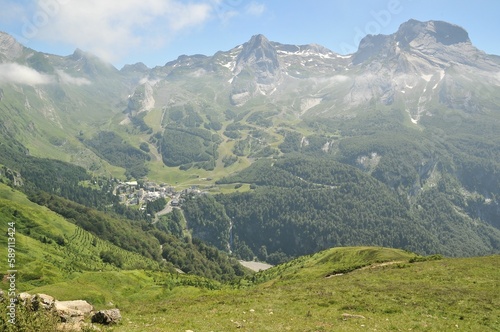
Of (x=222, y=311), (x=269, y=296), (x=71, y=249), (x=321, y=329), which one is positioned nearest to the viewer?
(x=321, y=329)

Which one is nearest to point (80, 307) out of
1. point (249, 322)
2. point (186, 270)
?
point (249, 322)

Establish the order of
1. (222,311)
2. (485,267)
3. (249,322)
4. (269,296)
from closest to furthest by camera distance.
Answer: (249,322) → (222,311) → (269,296) → (485,267)

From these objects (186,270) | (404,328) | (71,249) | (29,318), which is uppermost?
(29,318)

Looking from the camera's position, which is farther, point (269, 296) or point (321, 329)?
point (269, 296)

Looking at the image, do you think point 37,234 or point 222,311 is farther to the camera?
point 37,234

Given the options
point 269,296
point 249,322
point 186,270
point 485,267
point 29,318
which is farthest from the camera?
point 186,270

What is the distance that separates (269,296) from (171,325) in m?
18.2

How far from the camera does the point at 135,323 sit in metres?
34.2

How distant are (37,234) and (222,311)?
135066 mm

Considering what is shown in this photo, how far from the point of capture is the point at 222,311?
133 ft

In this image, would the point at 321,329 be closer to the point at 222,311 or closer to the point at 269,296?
the point at 222,311

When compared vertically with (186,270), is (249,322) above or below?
above

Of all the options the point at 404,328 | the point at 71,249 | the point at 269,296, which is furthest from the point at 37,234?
the point at 404,328

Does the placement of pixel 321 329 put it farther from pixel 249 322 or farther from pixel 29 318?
pixel 29 318
